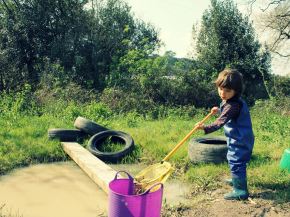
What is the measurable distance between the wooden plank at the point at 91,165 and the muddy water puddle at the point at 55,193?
0.41 ft

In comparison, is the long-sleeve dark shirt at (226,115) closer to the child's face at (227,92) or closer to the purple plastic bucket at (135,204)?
the child's face at (227,92)

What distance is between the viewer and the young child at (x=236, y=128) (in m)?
4.30

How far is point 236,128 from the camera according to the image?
440 cm

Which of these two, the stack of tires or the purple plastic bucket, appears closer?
the purple plastic bucket

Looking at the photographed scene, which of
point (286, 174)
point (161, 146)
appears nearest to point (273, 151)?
point (286, 174)

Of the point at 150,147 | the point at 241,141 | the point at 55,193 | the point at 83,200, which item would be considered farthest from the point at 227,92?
the point at 150,147

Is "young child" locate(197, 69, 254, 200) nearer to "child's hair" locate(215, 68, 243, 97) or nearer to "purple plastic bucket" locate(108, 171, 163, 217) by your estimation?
"child's hair" locate(215, 68, 243, 97)

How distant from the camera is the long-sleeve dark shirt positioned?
4.25 metres

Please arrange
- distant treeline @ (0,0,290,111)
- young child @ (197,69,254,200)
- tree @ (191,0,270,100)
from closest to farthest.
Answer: young child @ (197,69,254,200), distant treeline @ (0,0,290,111), tree @ (191,0,270,100)

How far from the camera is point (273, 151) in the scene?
264 inches

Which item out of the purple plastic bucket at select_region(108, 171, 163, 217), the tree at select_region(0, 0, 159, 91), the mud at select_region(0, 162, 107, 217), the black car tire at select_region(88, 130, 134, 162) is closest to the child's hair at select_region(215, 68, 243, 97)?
the purple plastic bucket at select_region(108, 171, 163, 217)

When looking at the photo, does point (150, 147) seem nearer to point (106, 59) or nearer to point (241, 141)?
point (241, 141)

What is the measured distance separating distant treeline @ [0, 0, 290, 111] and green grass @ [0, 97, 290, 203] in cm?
312

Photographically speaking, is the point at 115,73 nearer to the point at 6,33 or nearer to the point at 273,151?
the point at 6,33
